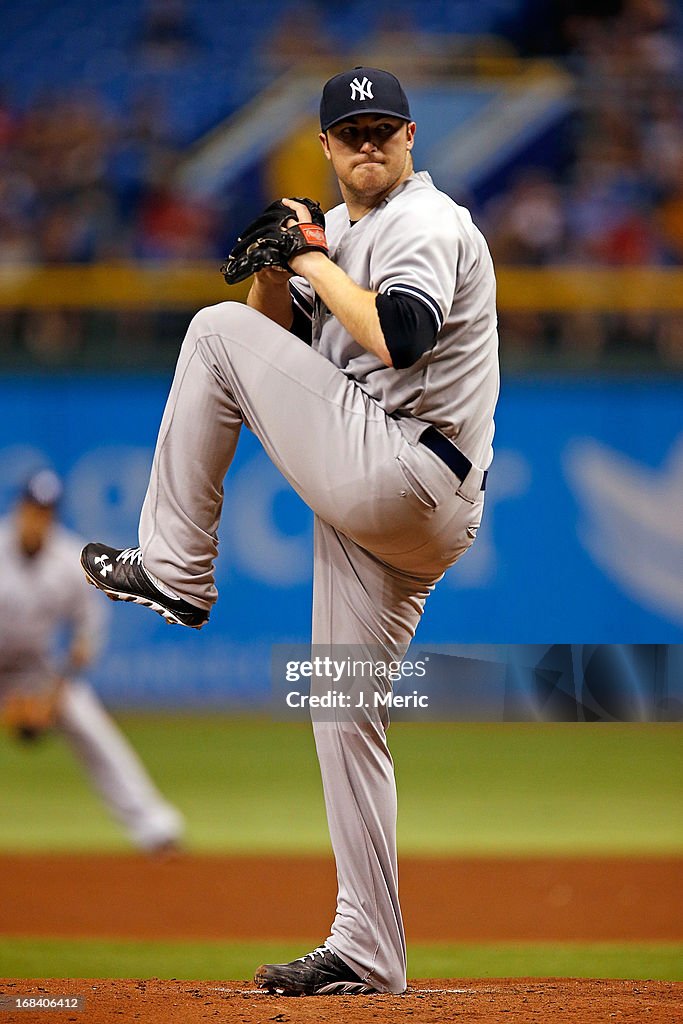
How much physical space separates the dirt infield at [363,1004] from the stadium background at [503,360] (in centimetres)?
300

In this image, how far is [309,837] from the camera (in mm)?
6078

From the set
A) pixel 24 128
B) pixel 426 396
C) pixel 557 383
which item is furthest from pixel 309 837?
pixel 24 128

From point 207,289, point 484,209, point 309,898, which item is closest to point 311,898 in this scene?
point 309,898

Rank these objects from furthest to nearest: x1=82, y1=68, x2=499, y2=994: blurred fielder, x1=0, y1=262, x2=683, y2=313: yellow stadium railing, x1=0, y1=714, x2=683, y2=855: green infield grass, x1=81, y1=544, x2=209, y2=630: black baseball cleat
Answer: x1=0, y1=262, x2=683, y2=313: yellow stadium railing, x1=0, y1=714, x2=683, y2=855: green infield grass, x1=81, y1=544, x2=209, y2=630: black baseball cleat, x1=82, y1=68, x2=499, y2=994: blurred fielder

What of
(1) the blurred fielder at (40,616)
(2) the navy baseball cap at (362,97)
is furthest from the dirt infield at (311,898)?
(2) the navy baseball cap at (362,97)

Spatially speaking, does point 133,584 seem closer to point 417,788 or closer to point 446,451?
point 446,451

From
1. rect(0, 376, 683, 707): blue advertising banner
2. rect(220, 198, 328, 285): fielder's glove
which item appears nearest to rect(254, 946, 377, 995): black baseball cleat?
rect(220, 198, 328, 285): fielder's glove

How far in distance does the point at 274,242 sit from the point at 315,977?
4.51 feet

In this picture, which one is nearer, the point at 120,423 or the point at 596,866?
the point at 596,866

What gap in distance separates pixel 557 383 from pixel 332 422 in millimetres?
4992

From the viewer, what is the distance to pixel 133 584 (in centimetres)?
249

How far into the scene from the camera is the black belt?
2.39 metres

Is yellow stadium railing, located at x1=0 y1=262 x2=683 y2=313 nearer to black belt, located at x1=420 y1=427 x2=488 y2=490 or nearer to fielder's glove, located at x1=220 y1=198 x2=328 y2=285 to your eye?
fielder's glove, located at x1=220 y1=198 x2=328 y2=285

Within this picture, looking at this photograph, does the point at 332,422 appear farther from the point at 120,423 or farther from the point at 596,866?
the point at 120,423
